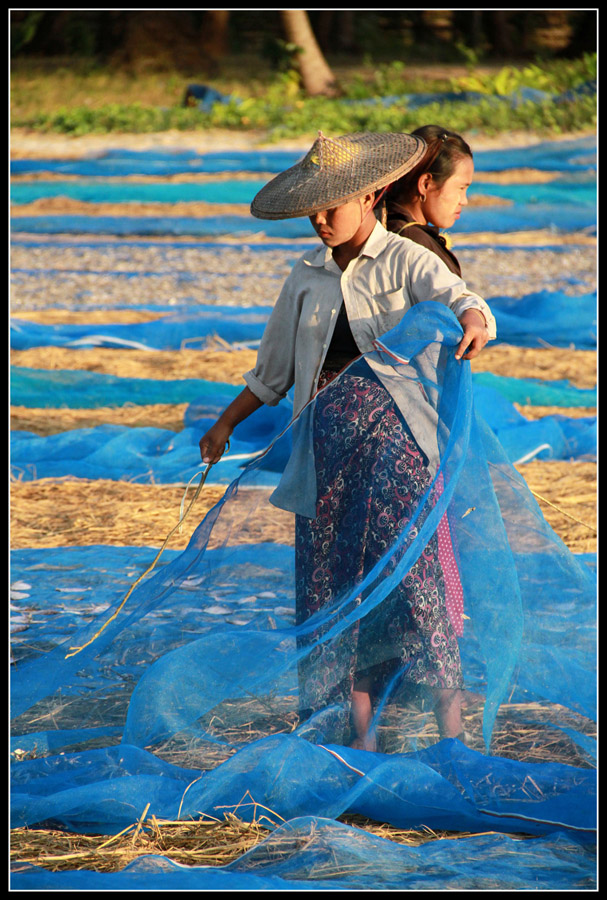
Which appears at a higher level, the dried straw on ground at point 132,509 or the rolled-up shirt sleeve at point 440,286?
the rolled-up shirt sleeve at point 440,286

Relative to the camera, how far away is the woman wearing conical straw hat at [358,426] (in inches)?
76.0

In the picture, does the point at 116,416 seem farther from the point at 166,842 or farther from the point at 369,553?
the point at 166,842

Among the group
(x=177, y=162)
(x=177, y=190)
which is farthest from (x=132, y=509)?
(x=177, y=162)

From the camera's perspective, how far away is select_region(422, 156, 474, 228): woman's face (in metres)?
2.15

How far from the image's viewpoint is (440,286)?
1966 millimetres

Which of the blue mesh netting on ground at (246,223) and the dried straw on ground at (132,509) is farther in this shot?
the blue mesh netting on ground at (246,223)

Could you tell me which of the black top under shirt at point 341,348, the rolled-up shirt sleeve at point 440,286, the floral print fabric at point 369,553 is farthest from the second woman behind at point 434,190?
the floral print fabric at point 369,553

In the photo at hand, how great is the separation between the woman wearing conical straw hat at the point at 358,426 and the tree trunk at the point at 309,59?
8.86m

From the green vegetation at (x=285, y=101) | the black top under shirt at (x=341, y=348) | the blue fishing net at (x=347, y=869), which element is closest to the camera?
the blue fishing net at (x=347, y=869)

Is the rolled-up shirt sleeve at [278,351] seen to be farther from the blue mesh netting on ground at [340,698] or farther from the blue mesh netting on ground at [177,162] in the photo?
the blue mesh netting on ground at [177,162]

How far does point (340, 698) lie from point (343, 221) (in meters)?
0.98

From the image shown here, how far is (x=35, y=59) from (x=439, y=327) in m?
9.67

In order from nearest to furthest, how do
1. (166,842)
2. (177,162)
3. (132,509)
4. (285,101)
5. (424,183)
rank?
(166,842) → (424,183) → (132,509) → (177,162) → (285,101)

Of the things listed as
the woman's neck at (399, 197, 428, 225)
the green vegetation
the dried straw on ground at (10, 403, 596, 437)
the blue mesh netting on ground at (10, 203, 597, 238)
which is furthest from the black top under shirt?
the green vegetation
